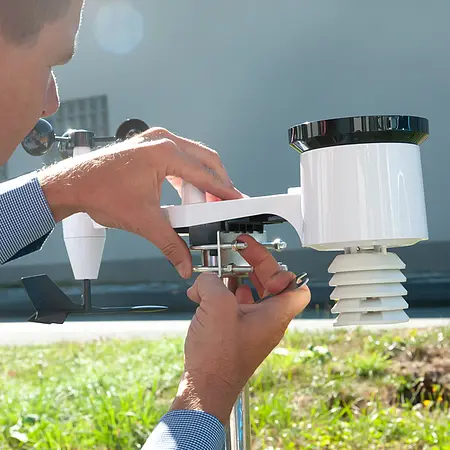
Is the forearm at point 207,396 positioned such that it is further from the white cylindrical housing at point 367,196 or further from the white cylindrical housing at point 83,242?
the white cylindrical housing at point 83,242

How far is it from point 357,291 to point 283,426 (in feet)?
6.64

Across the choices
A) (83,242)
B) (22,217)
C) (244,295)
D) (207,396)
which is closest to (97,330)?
(83,242)

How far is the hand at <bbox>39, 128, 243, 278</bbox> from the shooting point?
1019 millimetres

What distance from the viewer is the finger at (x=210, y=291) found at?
3.10 ft

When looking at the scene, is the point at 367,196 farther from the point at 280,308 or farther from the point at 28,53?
the point at 28,53

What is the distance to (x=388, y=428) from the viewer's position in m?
2.77

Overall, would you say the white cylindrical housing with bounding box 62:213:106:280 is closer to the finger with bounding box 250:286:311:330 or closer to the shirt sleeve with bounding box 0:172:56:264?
the shirt sleeve with bounding box 0:172:56:264

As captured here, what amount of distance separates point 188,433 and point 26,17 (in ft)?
1.70

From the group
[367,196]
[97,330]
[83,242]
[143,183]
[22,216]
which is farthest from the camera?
[97,330]

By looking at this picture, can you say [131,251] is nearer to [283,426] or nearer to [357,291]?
[283,426]

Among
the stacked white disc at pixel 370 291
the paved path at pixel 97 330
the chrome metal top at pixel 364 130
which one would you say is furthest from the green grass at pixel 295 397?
the chrome metal top at pixel 364 130

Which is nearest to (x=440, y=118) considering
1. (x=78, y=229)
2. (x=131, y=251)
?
(x=131, y=251)

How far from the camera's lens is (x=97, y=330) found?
5.45 metres

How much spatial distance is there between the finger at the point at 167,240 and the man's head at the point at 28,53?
0.20 metres
